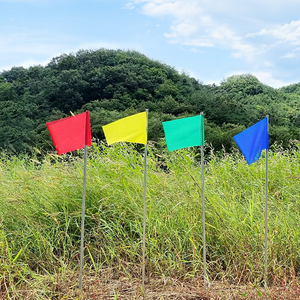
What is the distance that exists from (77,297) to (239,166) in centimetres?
343

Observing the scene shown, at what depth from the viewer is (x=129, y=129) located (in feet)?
9.32

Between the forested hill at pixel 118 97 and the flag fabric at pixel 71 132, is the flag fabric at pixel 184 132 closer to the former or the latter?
the flag fabric at pixel 71 132

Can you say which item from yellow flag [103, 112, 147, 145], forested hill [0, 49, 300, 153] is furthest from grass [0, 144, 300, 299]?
forested hill [0, 49, 300, 153]

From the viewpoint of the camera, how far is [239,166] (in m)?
5.32

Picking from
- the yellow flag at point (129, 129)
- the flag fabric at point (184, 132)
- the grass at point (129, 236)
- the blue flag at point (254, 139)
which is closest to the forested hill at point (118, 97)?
the grass at point (129, 236)

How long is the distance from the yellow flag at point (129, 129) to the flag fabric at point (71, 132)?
0.18 metres

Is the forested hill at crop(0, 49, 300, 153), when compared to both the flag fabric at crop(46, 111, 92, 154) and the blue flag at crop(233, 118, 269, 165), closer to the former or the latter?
the blue flag at crop(233, 118, 269, 165)

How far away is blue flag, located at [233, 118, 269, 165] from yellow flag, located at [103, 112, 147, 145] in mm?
801

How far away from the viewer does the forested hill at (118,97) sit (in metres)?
21.9

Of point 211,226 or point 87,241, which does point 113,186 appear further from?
point 211,226

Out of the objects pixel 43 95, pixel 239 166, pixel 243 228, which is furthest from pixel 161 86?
pixel 243 228

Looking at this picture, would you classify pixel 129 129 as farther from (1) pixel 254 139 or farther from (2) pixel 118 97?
(2) pixel 118 97

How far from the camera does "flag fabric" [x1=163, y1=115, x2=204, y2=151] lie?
9.45 feet

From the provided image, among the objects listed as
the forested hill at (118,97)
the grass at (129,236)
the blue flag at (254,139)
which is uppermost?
the forested hill at (118,97)
